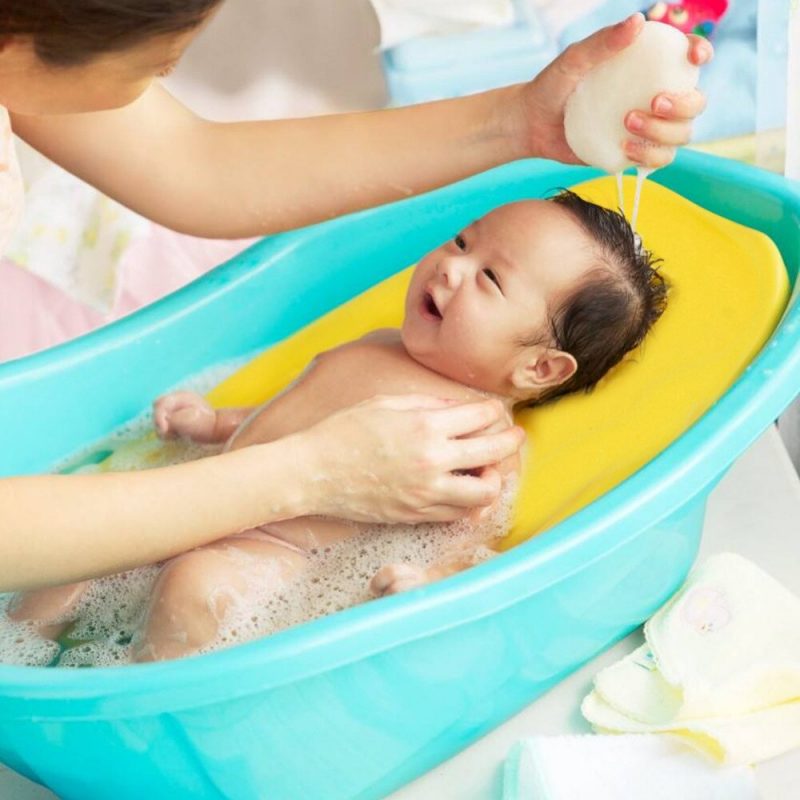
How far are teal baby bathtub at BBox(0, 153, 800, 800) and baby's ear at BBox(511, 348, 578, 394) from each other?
8.1 inches

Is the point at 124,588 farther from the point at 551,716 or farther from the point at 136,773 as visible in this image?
the point at 551,716

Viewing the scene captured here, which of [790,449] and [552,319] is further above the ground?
[552,319]

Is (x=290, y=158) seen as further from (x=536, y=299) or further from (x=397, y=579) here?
(x=397, y=579)

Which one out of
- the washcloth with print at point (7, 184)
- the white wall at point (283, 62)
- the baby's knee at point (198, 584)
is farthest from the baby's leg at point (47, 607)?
the white wall at point (283, 62)

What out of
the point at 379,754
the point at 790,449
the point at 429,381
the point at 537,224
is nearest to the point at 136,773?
the point at 379,754

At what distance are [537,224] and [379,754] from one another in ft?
1.80

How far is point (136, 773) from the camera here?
0.95m

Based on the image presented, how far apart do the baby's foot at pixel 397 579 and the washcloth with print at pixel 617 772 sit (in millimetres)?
170

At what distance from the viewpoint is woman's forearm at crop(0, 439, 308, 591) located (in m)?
0.90

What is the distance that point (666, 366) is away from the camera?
127cm

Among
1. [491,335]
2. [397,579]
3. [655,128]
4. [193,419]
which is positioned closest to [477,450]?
[397,579]

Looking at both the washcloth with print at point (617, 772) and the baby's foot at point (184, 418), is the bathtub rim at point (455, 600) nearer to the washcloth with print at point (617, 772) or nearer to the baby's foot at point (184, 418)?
the washcloth with print at point (617, 772)

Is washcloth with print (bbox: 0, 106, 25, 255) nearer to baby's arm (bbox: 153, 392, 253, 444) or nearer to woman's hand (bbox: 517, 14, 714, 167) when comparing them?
baby's arm (bbox: 153, 392, 253, 444)

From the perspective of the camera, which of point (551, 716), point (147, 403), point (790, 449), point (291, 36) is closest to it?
point (551, 716)
